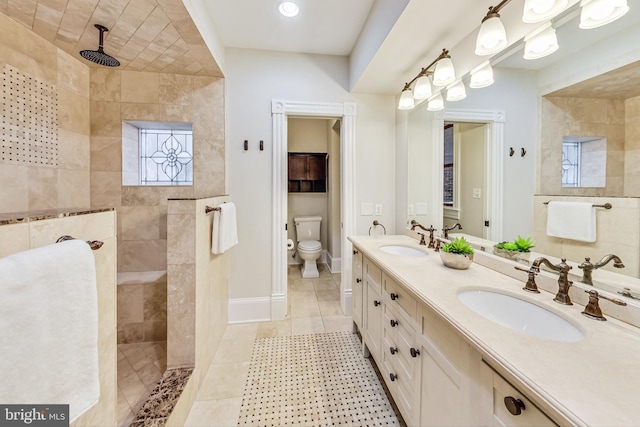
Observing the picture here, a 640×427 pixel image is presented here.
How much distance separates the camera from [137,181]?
2.34m

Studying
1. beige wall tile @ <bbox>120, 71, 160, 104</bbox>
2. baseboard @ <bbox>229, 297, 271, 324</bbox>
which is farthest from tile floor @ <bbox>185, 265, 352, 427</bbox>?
beige wall tile @ <bbox>120, 71, 160, 104</bbox>

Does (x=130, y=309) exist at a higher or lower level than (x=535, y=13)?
lower

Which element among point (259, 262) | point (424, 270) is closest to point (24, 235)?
point (424, 270)

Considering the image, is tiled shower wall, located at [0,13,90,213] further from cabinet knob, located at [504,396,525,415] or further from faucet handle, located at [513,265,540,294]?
faucet handle, located at [513,265,540,294]

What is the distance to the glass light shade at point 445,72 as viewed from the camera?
1.56m

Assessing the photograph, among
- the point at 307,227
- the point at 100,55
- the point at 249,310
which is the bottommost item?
the point at 249,310

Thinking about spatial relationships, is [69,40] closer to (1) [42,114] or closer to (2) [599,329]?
(1) [42,114]

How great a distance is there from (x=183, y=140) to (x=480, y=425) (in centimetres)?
285

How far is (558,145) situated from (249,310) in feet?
8.37

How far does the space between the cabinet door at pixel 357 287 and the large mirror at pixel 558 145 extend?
0.75m

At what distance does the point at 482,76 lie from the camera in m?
1.46

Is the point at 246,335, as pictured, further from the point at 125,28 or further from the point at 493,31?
the point at 493,31

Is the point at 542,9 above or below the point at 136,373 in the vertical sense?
above

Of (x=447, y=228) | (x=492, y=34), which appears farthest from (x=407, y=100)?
(x=447, y=228)
